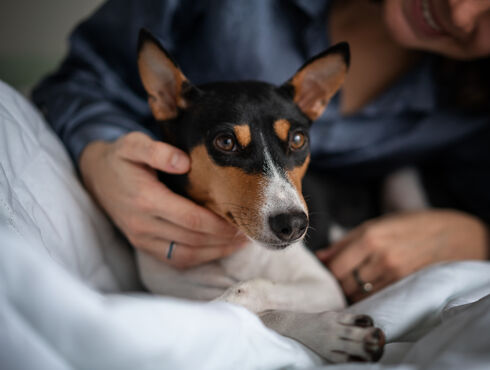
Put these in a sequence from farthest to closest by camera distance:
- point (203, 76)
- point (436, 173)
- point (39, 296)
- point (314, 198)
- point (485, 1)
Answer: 1. point (436, 173)
2. point (314, 198)
3. point (203, 76)
4. point (485, 1)
5. point (39, 296)

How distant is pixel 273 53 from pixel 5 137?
4.08 ft

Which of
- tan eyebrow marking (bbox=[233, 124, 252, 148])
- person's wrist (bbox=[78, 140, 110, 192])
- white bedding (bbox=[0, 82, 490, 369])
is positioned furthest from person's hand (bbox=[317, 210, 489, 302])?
person's wrist (bbox=[78, 140, 110, 192])

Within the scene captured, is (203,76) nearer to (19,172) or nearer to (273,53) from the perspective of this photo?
(273,53)

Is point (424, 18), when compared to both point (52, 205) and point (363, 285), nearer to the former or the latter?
point (363, 285)

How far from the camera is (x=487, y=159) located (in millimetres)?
2225

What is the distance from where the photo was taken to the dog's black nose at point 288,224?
1.10 m

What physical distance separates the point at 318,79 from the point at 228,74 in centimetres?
54

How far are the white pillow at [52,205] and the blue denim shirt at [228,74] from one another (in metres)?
0.23

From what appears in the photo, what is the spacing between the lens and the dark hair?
6.97 ft

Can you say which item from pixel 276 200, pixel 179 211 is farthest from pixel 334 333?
pixel 179 211

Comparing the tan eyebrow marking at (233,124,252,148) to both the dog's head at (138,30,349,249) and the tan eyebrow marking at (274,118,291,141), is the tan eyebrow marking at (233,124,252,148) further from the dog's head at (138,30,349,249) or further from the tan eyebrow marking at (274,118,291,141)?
the tan eyebrow marking at (274,118,291,141)

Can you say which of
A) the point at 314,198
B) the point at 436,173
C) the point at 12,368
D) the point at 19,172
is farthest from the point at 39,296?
the point at 436,173

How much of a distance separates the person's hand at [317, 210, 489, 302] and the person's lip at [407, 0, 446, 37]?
3.06ft

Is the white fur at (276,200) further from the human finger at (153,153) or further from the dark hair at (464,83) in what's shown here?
the dark hair at (464,83)
